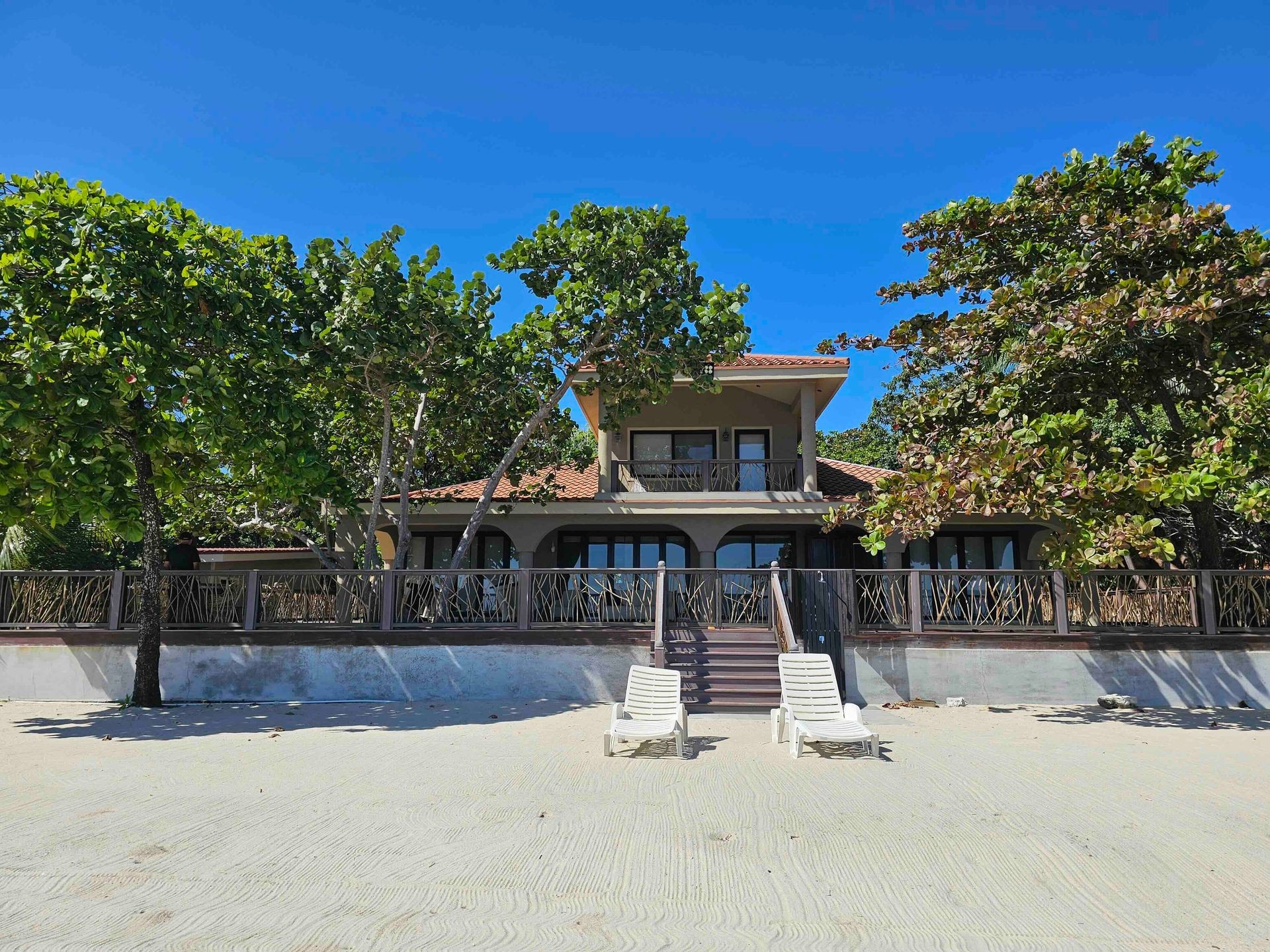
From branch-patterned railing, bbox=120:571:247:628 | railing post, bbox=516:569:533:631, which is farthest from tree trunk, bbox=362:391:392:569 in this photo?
railing post, bbox=516:569:533:631

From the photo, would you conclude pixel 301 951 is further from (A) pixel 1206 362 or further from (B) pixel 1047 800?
(A) pixel 1206 362

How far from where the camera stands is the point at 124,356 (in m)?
10.4

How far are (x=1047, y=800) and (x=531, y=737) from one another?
5.79 meters

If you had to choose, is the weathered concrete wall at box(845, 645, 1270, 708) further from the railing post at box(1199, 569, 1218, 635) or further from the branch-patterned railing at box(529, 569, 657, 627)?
the branch-patterned railing at box(529, 569, 657, 627)

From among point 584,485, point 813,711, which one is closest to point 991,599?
point 813,711

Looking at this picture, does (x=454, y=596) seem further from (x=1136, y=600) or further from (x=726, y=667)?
(x=1136, y=600)

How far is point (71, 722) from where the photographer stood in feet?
37.2

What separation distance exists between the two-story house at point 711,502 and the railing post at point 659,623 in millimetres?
4524

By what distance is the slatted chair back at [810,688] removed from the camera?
32.5ft

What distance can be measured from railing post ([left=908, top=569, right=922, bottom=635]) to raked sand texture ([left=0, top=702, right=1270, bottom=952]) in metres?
2.88

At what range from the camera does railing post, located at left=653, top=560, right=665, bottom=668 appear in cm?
1216

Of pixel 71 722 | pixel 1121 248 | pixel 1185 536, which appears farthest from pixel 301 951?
pixel 1185 536

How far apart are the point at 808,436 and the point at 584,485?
5.71 meters

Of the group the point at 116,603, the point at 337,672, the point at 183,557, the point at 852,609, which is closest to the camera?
the point at 852,609
